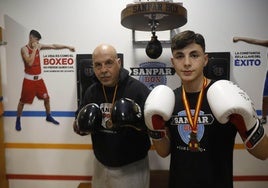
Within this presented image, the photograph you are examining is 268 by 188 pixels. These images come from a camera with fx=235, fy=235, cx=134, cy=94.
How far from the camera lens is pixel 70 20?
2268 millimetres

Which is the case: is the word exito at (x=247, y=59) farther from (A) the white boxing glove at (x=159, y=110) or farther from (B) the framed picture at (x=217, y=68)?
(A) the white boxing glove at (x=159, y=110)

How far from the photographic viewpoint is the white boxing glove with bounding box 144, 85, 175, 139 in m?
1.21

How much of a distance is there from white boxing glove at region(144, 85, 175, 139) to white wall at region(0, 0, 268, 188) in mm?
993

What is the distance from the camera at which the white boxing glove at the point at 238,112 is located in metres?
1.07

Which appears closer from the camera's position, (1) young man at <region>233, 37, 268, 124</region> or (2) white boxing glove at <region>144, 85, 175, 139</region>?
(2) white boxing glove at <region>144, 85, 175, 139</region>

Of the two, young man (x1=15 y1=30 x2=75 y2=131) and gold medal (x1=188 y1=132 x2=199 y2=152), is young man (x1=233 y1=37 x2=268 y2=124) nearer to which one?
gold medal (x1=188 y1=132 x2=199 y2=152)

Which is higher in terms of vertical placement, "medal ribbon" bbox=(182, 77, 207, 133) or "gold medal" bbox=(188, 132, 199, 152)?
"medal ribbon" bbox=(182, 77, 207, 133)

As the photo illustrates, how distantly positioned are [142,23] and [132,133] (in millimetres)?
877

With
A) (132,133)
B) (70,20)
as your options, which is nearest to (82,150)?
(132,133)

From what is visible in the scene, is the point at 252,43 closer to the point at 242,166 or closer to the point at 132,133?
the point at 242,166

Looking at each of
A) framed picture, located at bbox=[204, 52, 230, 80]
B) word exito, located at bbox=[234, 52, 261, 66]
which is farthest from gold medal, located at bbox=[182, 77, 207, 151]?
word exito, located at bbox=[234, 52, 261, 66]

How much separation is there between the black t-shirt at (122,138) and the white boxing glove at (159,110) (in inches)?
15.1

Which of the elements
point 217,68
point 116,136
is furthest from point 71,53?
point 217,68

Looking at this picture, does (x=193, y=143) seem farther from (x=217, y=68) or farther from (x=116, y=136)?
(x=217, y=68)
